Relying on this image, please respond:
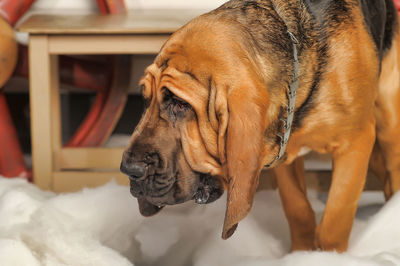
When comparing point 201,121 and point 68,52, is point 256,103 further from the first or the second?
point 68,52

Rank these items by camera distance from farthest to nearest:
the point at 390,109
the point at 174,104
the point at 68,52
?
the point at 68,52 < the point at 390,109 < the point at 174,104

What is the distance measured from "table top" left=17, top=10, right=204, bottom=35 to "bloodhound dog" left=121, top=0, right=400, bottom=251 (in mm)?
705

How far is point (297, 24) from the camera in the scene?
1.67 m

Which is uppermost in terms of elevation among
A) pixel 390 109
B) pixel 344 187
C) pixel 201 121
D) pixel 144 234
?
pixel 201 121

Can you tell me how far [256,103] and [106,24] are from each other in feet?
4.21

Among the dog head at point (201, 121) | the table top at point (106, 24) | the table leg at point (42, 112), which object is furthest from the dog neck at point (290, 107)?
the table leg at point (42, 112)

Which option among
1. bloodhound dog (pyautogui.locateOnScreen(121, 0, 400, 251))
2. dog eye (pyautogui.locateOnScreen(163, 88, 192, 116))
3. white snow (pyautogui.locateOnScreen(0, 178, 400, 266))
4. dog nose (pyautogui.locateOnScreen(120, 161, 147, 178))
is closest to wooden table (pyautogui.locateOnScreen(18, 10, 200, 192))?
white snow (pyautogui.locateOnScreen(0, 178, 400, 266))

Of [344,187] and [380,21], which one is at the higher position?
[380,21]

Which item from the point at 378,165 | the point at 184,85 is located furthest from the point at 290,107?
the point at 378,165

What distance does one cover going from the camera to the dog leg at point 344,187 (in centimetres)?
176

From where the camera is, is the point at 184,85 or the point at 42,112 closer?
the point at 184,85

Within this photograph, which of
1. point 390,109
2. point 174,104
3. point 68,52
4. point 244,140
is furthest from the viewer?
point 68,52

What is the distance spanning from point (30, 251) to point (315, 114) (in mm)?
999

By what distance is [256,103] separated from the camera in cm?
136
